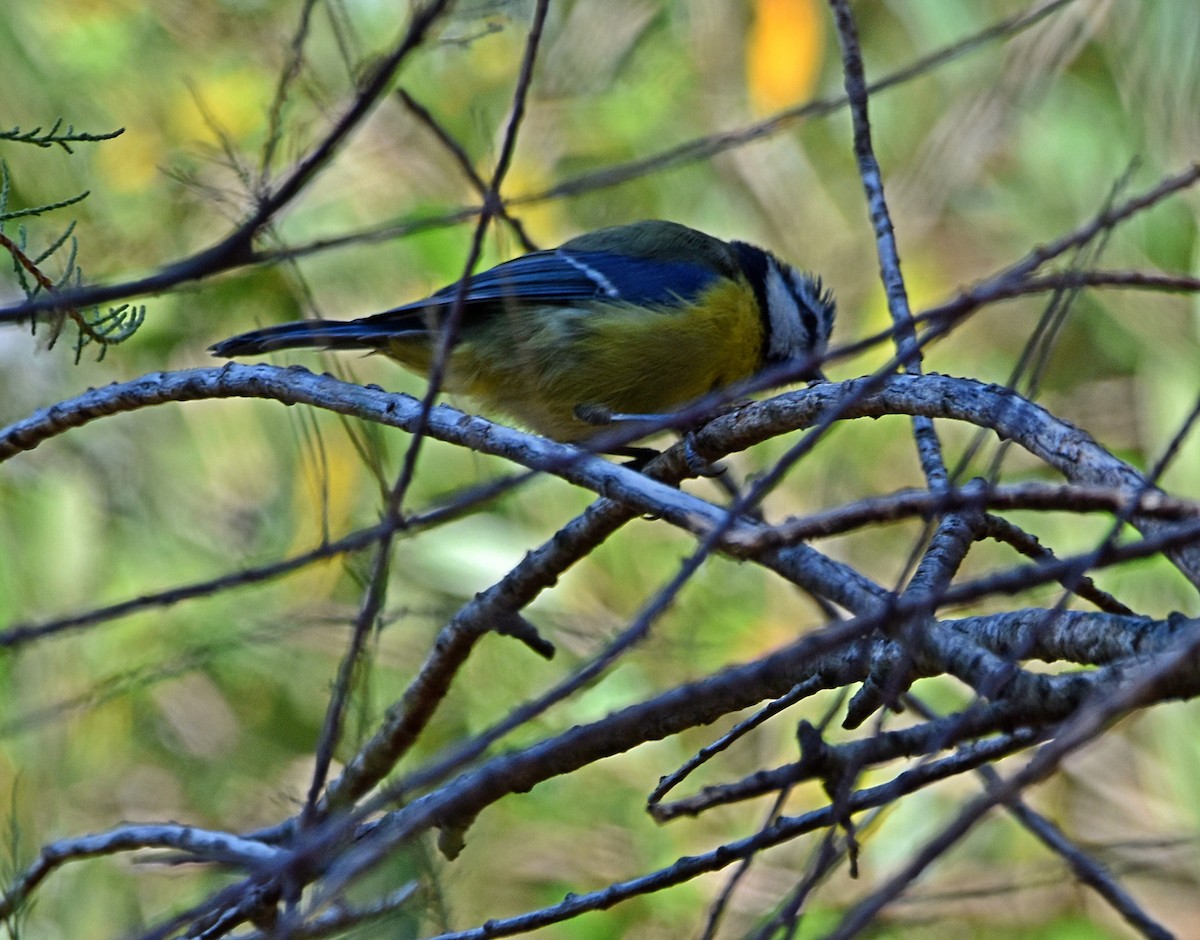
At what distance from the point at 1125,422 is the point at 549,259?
7.69ft

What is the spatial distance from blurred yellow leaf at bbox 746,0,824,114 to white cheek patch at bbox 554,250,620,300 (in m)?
1.89

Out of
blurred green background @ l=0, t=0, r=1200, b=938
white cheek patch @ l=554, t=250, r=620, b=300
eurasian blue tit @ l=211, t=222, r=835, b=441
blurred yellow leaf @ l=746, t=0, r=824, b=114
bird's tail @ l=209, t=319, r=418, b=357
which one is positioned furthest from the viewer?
blurred yellow leaf @ l=746, t=0, r=824, b=114

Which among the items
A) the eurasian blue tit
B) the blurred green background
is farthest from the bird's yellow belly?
the blurred green background

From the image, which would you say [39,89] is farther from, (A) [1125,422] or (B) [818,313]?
(A) [1125,422]

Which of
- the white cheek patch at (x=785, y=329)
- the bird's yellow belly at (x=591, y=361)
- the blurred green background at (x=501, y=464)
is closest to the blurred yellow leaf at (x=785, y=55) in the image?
the blurred green background at (x=501, y=464)

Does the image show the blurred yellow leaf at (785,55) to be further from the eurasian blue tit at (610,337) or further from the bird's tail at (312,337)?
the bird's tail at (312,337)

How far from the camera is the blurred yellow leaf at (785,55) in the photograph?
4.98m

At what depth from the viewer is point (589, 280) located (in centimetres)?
328

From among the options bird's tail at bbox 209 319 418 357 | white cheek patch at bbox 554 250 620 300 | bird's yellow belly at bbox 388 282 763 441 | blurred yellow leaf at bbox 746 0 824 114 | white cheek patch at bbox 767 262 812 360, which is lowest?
bird's tail at bbox 209 319 418 357

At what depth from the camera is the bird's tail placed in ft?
8.50

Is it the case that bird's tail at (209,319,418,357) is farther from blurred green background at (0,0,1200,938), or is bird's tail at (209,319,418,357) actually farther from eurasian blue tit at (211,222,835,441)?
blurred green background at (0,0,1200,938)

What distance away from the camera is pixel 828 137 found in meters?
5.27

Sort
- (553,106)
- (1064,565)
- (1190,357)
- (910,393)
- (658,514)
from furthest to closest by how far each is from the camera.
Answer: (553,106), (1190,357), (910,393), (658,514), (1064,565)

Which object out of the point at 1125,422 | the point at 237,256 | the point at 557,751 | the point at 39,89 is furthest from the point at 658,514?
the point at 39,89
